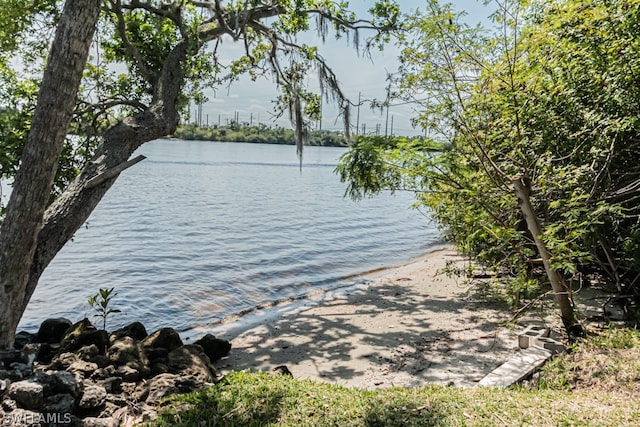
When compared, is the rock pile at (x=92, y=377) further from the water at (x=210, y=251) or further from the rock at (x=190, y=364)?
the water at (x=210, y=251)

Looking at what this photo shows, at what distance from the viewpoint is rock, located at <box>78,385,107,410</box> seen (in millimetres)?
3852

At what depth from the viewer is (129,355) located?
5.01 m

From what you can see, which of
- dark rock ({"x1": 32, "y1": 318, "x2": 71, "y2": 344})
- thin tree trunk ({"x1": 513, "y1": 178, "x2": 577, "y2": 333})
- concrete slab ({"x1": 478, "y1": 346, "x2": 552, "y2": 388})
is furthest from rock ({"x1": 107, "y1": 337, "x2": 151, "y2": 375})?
Result: thin tree trunk ({"x1": 513, "y1": 178, "x2": 577, "y2": 333})

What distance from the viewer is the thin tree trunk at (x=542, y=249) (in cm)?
502

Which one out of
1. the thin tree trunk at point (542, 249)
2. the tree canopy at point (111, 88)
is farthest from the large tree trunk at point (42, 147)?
the thin tree trunk at point (542, 249)

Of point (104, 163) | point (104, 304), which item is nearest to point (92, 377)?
point (104, 304)

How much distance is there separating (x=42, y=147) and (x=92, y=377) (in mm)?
2325

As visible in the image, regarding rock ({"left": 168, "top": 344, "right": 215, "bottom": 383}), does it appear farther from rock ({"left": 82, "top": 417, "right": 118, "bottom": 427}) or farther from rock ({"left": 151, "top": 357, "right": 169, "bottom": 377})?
rock ({"left": 82, "top": 417, "right": 118, "bottom": 427})

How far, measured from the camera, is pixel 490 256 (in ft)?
25.6

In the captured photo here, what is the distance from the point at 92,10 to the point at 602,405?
569cm

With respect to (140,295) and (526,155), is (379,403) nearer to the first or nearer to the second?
(526,155)

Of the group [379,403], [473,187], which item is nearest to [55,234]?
[379,403]

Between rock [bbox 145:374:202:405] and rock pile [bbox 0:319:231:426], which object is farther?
rock [bbox 145:374:202:405]

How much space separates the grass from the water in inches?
190
